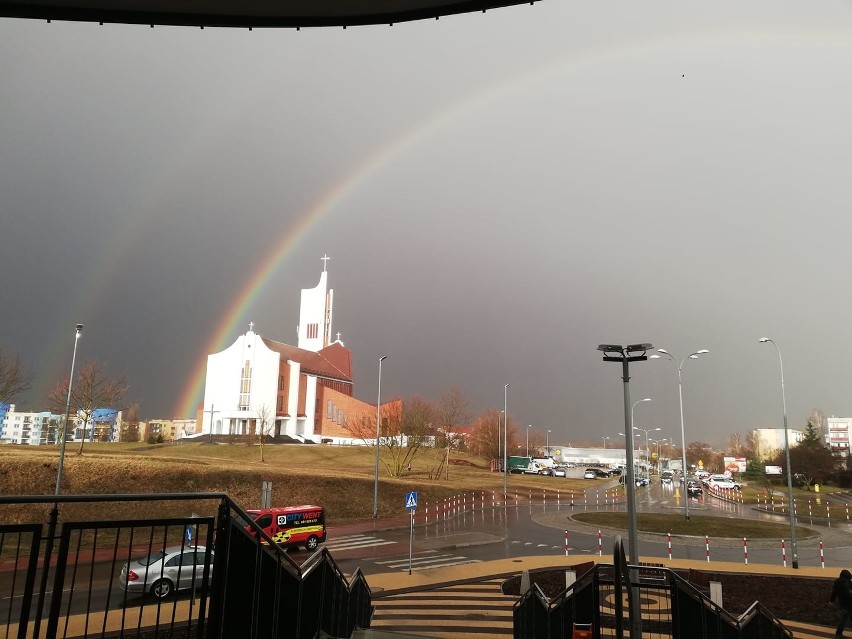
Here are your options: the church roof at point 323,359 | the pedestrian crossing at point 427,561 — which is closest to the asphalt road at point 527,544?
the pedestrian crossing at point 427,561

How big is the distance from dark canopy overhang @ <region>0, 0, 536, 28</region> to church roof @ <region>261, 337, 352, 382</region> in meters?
83.9

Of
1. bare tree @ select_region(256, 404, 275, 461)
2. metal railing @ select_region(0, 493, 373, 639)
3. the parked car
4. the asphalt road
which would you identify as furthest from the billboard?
metal railing @ select_region(0, 493, 373, 639)

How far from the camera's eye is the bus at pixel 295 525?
24.4 m

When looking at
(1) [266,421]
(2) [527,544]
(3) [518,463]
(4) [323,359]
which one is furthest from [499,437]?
(2) [527,544]

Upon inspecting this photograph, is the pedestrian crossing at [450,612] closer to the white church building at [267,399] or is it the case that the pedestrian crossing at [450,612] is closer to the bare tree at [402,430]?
the bare tree at [402,430]

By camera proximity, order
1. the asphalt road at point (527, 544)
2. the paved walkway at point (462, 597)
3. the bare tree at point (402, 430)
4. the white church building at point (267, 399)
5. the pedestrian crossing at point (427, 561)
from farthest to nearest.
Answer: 1. the white church building at point (267, 399)
2. the bare tree at point (402, 430)
3. the asphalt road at point (527, 544)
4. the pedestrian crossing at point (427, 561)
5. the paved walkway at point (462, 597)

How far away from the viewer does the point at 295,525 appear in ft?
81.6

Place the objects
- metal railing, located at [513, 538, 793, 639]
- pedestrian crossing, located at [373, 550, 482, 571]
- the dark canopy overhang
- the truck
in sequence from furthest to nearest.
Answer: the truck
pedestrian crossing, located at [373, 550, 482, 571]
the dark canopy overhang
metal railing, located at [513, 538, 793, 639]

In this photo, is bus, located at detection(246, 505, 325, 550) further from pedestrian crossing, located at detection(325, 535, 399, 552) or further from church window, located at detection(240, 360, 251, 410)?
church window, located at detection(240, 360, 251, 410)

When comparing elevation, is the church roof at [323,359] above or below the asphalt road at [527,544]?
above

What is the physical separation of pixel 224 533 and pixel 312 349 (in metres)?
116

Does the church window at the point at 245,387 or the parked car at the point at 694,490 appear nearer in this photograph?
the parked car at the point at 694,490

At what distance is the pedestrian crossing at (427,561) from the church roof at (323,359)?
7140cm

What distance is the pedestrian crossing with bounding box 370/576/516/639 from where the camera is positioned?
13727 mm
